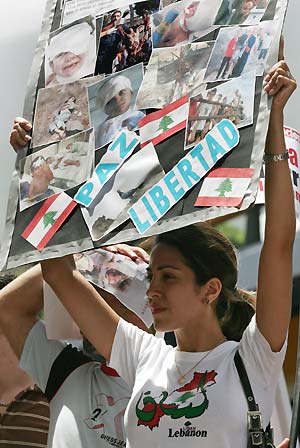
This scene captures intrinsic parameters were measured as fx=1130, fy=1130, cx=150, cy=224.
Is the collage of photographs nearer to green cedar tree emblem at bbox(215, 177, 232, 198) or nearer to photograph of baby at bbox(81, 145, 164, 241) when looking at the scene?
photograph of baby at bbox(81, 145, 164, 241)

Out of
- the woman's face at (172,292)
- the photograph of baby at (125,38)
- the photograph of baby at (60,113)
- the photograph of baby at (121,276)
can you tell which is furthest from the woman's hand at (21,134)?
the woman's face at (172,292)

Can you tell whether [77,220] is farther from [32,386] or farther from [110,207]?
[32,386]

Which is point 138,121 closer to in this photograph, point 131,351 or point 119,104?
point 119,104

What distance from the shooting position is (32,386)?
3.27 meters

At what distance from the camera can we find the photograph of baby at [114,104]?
2.66 meters

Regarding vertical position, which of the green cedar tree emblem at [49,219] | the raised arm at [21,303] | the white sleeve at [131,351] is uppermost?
the green cedar tree emblem at [49,219]

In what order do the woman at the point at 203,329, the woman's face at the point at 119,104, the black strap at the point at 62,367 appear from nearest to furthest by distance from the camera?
1. the woman at the point at 203,329
2. the woman's face at the point at 119,104
3. the black strap at the point at 62,367

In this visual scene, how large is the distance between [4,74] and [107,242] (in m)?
1.30

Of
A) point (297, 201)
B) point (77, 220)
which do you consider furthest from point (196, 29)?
point (297, 201)

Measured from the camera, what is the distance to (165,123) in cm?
258

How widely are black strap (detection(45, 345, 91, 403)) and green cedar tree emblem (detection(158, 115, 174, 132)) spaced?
0.73 metres

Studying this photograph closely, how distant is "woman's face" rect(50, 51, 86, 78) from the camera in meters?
2.84

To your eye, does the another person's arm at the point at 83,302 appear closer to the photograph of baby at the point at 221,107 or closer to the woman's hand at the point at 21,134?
the woman's hand at the point at 21,134

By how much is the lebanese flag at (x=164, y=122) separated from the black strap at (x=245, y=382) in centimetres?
52
